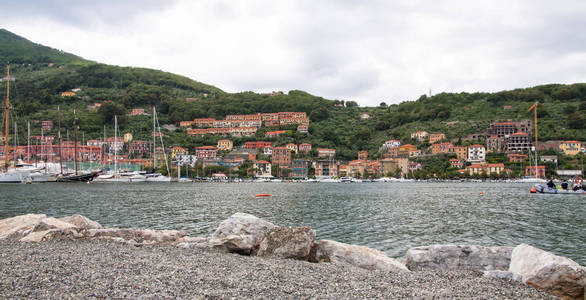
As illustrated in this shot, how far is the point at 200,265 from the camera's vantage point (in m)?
7.12

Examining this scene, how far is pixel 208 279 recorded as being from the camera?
6.10 metres

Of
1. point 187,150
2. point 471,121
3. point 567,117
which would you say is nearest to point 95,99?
point 187,150

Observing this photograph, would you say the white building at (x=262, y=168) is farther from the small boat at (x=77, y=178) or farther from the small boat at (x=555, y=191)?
the small boat at (x=555, y=191)

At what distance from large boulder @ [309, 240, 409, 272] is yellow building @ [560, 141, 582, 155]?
380ft

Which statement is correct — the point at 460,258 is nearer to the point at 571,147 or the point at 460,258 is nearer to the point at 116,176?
the point at 116,176

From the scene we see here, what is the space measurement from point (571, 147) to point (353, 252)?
118231mm

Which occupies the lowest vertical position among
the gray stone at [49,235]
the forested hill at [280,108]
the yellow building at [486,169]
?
the yellow building at [486,169]

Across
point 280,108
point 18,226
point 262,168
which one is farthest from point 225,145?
point 18,226

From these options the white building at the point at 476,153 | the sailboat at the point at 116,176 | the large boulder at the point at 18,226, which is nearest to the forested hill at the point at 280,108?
the white building at the point at 476,153

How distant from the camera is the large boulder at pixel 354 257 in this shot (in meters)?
7.92

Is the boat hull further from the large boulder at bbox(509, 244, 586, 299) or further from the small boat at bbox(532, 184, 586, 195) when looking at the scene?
the large boulder at bbox(509, 244, 586, 299)

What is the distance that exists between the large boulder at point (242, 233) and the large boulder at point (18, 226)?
17.8ft

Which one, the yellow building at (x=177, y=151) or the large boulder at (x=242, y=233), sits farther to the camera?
the yellow building at (x=177, y=151)

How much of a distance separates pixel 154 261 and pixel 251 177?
109437 mm
